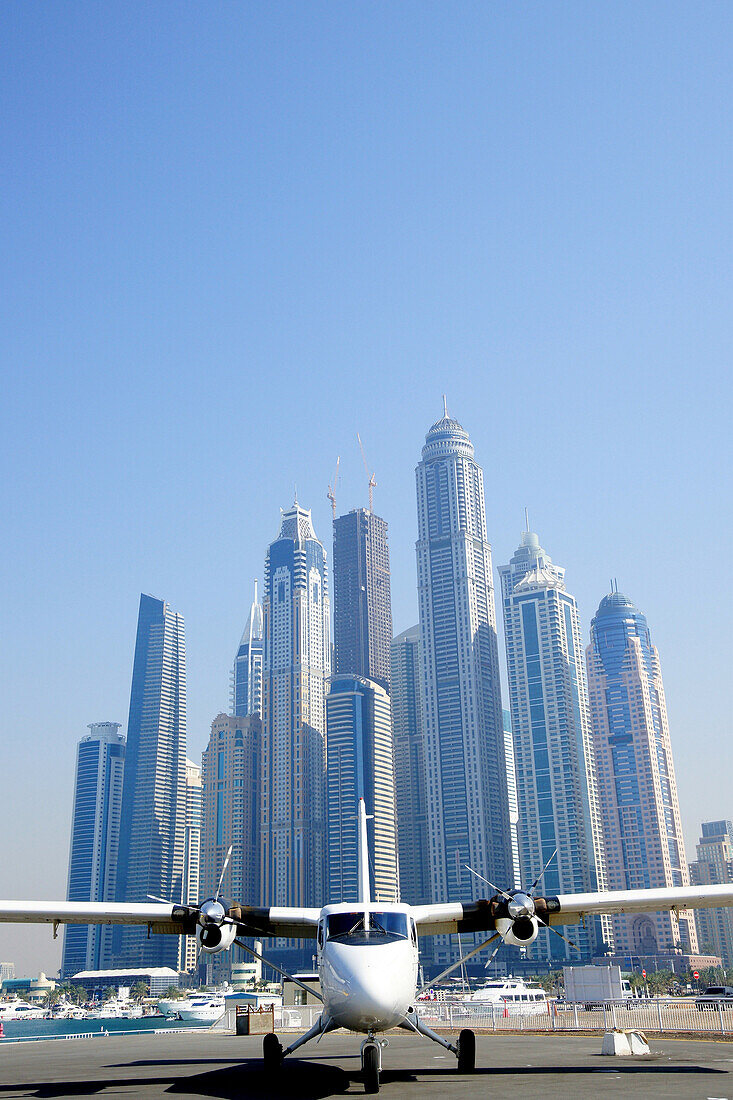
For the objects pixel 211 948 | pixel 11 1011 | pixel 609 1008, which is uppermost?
pixel 211 948

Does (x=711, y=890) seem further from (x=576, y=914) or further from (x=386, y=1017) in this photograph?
(x=386, y=1017)

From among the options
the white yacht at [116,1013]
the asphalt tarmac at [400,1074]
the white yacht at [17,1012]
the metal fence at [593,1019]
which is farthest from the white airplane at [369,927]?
the white yacht at [116,1013]

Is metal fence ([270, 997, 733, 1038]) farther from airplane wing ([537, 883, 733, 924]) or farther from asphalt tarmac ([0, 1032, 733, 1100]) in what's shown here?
airplane wing ([537, 883, 733, 924])

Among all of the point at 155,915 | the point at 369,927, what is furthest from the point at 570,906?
the point at 155,915

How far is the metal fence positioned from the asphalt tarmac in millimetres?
3492

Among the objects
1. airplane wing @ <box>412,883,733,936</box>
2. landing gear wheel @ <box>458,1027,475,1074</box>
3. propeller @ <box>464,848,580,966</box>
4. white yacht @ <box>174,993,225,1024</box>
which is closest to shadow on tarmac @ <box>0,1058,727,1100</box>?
landing gear wheel @ <box>458,1027,475,1074</box>

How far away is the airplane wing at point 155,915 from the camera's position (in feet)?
78.3

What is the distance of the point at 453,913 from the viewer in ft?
80.2

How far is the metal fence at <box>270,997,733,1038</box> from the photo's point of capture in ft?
116

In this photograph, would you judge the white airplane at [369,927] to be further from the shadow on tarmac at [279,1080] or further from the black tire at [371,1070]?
the shadow on tarmac at [279,1080]

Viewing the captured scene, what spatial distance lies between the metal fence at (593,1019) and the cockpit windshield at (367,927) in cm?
1631

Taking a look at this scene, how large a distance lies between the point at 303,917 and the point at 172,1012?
138221mm

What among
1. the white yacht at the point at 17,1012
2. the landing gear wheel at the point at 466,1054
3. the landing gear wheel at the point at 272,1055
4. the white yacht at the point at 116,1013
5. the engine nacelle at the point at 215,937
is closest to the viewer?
the landing gear wheel at the point at 272,1055

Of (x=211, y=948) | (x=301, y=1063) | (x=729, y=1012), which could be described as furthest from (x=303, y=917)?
(x=729, y=1012)
